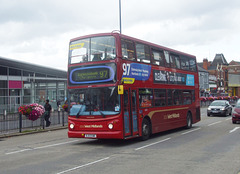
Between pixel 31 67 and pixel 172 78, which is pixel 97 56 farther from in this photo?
pixel 31 67

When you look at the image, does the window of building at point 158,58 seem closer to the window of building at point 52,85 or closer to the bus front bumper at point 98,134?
the bus front bumper at point 98,134

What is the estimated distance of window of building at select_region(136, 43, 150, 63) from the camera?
1351 centimetres

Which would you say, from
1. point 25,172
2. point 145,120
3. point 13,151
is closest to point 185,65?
point 145,120

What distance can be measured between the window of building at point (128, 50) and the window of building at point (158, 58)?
1.89 meters

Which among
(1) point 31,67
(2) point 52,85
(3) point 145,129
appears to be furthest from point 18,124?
(2) point 52,85

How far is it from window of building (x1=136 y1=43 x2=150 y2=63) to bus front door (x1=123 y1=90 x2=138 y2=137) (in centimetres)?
166

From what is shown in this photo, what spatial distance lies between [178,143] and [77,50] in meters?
5.51

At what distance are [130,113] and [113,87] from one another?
1375mm

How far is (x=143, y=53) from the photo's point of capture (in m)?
13.9

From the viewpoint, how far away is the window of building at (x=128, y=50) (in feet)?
40.9

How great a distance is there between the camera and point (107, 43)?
12211mm

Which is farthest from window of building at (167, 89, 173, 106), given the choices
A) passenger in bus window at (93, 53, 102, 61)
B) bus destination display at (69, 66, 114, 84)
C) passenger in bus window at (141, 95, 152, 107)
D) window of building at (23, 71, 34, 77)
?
window of building at (23, 71, 34, 77)

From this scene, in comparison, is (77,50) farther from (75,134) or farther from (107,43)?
(75,134)

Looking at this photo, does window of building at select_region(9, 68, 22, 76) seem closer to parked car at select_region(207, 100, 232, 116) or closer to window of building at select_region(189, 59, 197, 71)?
parked car at select_region(207, 100, 232, 116)
